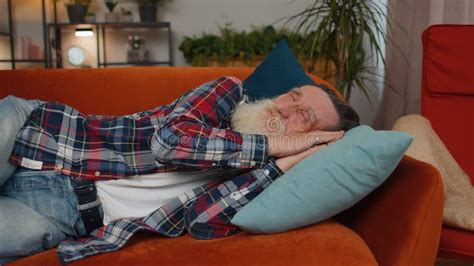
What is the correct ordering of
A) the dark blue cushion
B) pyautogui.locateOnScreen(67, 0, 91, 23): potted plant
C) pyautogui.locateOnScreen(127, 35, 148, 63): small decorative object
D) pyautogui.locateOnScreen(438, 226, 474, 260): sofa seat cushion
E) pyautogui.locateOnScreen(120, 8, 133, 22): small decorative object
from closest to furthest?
pyautogui.locateOnScreen(438, 226, 474, 260): sofa seat cushion, the dark blue cushion, pyautogui.locateOnScreen(67, 0, 91, 23): potted plant, pyautogui.locateOnScreen(120, 8, 133, 22): small decorative object, pyautogui.locateOnScreen(127, 35, 148, 63): small decorative object

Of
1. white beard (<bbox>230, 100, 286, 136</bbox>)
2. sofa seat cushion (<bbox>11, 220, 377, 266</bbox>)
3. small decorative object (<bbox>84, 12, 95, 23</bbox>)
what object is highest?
small decorative object (<bbox>84, 12, 95, 23</bbox>)

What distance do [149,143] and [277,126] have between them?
383 millimetres

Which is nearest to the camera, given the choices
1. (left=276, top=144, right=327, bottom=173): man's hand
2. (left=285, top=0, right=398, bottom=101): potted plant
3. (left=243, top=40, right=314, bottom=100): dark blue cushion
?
(left=276, top=144, right=327, bottom=173): man's hand

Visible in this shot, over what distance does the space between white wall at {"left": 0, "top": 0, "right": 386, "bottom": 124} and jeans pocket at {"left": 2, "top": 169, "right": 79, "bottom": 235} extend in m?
3.34

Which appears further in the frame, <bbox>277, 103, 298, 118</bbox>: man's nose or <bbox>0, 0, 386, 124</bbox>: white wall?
<bbox>0, 0, 386, 124</bbox>: white wall

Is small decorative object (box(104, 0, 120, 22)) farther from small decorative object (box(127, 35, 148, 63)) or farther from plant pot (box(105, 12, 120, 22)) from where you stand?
small decorative object (box(127, 35, 148, 63))

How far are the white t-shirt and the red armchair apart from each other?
43.2 inches

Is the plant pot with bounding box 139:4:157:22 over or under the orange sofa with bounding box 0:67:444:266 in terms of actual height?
over

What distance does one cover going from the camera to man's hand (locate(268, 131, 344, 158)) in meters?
1.48

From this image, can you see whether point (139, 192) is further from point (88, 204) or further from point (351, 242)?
point (351, 242)

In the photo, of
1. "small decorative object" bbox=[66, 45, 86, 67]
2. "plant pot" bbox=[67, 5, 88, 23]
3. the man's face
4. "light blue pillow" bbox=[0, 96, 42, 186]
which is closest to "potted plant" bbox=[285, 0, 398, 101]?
the man's face

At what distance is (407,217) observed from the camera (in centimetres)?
129

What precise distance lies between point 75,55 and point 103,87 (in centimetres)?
275

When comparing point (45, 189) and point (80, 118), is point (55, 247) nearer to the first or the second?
point (45, 189)
